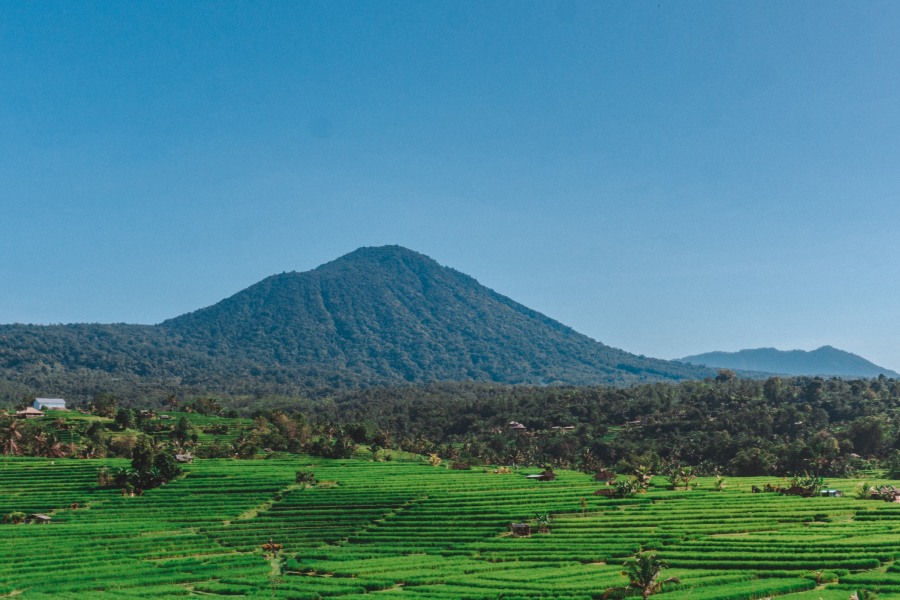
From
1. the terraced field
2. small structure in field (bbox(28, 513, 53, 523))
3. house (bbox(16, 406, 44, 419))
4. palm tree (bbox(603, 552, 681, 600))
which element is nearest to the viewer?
palm tree (bbox(603, 552, 681, 600))

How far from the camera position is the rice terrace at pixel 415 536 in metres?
51.6

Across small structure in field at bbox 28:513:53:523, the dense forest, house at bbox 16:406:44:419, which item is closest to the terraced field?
small structure in field at bbox 28:513:53:523

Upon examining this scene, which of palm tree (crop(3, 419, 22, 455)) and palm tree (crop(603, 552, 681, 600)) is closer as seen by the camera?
palm tree (crop(603, 552, 681, 600))

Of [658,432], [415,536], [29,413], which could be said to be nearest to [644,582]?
[415,536]

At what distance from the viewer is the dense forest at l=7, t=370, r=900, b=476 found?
12838cm

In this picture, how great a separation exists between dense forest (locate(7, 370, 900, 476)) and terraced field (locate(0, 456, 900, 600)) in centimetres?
2417

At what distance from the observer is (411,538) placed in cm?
7338

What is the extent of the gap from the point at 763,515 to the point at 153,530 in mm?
55061

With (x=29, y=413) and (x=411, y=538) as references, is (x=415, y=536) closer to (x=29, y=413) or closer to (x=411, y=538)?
(x=411, y=538)

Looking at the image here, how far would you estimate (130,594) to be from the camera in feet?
173

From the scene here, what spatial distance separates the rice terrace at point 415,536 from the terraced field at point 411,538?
0.21m

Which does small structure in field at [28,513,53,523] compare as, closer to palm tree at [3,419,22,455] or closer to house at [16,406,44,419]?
palm tree at [3,419,22,455]

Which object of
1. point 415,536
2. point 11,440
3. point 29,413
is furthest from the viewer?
point 29,413

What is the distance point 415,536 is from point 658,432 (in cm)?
9674
